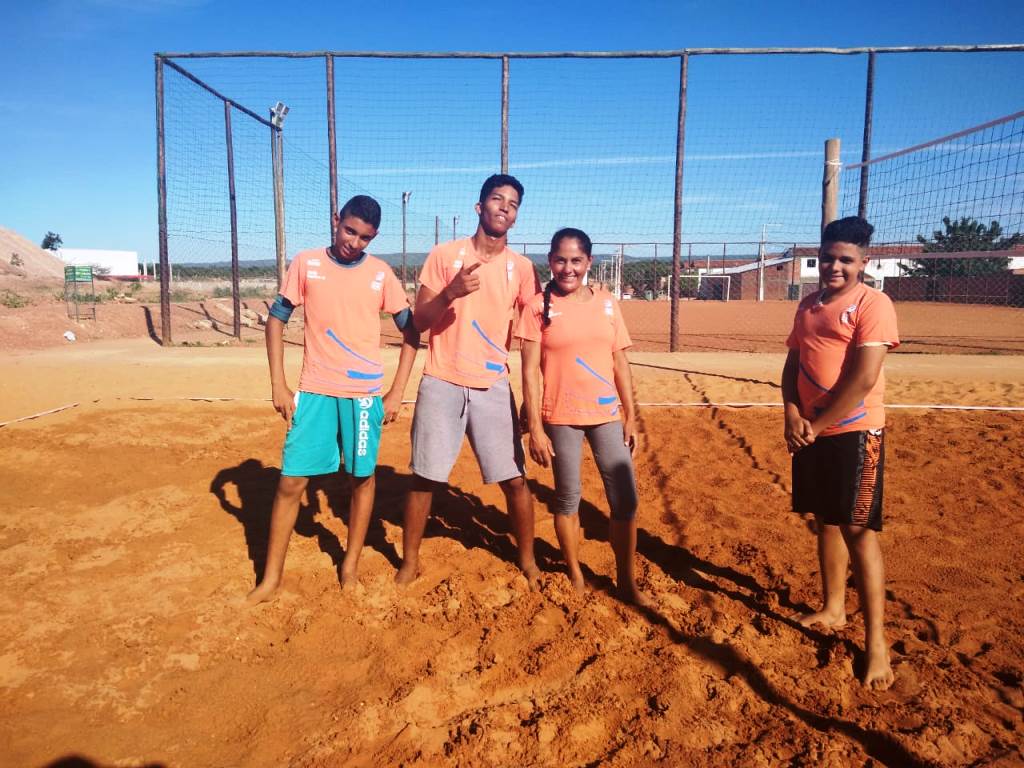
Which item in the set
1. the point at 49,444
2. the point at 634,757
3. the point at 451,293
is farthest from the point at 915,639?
the point at 49,444

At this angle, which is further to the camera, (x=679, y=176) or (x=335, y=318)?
(x=679, y=176)

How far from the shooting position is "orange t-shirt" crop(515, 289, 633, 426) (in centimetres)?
300

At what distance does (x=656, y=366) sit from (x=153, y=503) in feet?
22.4

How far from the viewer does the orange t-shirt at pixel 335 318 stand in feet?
10.2

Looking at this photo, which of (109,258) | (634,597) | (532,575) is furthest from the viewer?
(109,258)

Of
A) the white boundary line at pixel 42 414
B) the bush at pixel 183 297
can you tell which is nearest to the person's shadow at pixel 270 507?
the white boundary line at pixel 42 414

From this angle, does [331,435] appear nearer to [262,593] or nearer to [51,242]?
[262,593]

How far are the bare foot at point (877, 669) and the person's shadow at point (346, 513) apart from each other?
1600 mm

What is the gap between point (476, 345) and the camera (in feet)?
10.3

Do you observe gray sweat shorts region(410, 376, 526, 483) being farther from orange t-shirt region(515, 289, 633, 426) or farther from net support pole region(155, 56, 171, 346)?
net support pole region(155, 56, 171, 346)

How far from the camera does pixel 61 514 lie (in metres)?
4.21

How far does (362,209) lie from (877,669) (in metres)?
2.67

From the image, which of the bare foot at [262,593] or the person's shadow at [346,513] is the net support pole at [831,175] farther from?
the bare foot at [262,593]

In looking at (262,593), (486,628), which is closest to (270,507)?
(262,593)
